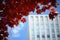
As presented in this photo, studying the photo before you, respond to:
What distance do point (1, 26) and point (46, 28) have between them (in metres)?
66.7

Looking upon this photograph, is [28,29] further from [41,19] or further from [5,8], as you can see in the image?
[5,8]

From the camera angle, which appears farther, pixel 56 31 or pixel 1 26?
pixel 56 31

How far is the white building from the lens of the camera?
68.6 meters

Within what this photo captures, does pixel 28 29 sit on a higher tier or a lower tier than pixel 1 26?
higher

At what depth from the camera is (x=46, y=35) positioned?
6856 cm

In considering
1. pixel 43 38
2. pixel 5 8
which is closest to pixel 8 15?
pixel 5 8

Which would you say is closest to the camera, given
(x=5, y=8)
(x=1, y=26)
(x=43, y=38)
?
(x=5, y=8)

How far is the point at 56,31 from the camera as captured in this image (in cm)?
6981

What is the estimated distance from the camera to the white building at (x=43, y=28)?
6856 cm

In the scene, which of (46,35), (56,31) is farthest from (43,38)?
(56,31)

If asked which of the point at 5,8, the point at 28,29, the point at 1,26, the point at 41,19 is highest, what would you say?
the point at 41,19

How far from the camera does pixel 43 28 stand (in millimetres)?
71688

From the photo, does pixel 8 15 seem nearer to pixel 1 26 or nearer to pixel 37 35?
pixel 1 26

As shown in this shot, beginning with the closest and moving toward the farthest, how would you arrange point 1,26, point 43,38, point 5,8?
1. point 5,8
2. point 1,26
3. point 43,38
